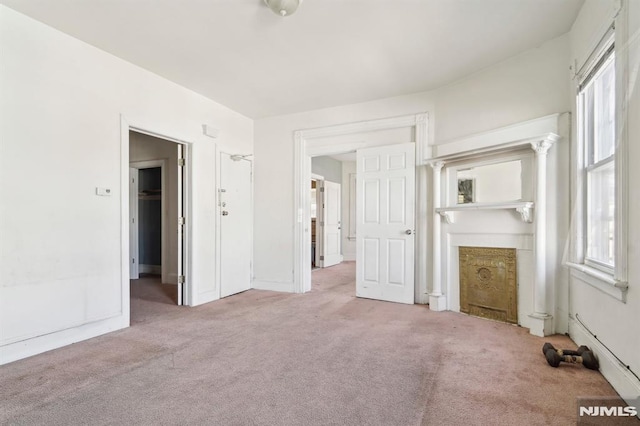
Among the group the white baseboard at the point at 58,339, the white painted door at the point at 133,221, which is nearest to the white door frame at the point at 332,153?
the white baseboard at the point at 58,339

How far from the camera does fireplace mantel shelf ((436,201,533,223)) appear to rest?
124 inches

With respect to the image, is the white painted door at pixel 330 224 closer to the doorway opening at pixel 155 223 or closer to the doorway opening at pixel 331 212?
the doorway opening at pixel 331 212

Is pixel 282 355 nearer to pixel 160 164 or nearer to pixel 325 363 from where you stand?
pixel 325 363

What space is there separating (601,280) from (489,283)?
1.35m

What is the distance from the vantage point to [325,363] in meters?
2.43

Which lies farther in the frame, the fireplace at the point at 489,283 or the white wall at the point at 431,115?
the fireplace at the point at 489,283

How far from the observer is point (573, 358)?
233cm

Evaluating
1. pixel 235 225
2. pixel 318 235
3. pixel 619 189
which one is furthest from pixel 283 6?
pixel 318 235

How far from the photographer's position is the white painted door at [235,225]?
15.1ft

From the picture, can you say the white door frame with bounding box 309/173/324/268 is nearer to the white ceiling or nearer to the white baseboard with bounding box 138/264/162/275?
the white baseboard with bounding box 138/264/162/275

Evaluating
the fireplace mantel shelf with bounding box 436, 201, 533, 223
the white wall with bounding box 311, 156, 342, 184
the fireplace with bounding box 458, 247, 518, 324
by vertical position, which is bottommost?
the fireplace with bounding box 458, 247, 518, 324

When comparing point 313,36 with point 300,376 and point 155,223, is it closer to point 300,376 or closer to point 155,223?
point 300,376

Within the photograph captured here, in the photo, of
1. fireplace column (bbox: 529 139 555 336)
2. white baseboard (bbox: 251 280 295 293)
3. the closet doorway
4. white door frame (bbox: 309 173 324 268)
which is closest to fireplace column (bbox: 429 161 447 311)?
fireplace column (bbox: 529 139 555 336)

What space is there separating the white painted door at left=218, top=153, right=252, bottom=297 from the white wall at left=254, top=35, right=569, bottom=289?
0.19 m
